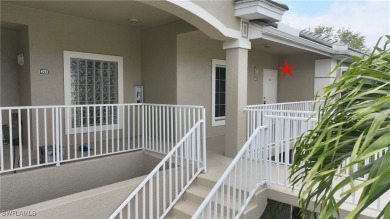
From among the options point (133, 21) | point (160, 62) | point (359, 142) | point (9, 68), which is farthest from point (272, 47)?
point (359, 142)

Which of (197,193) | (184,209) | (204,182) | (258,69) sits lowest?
(184,209)

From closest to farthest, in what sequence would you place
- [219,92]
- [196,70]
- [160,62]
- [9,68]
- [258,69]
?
[9,68] < [160,62] < [196,70] < [219,92] < [258,69]

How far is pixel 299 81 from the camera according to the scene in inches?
418

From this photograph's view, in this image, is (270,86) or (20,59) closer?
(20,59)

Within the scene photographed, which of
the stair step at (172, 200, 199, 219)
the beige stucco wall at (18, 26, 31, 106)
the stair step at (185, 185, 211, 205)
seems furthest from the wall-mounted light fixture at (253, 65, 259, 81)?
the beige stucco wall at (18, 26, 31, 106)

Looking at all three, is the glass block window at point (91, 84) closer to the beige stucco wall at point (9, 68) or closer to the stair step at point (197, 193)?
the beige stucco wall at point (9, 68)

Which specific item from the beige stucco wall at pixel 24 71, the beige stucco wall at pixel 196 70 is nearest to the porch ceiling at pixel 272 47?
the beige stucco wall at pixel 196 70

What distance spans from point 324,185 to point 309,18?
41613 millimetres

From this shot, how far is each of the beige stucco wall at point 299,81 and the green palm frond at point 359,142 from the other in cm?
915

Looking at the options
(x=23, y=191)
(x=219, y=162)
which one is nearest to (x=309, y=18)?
(x=219, y=162)

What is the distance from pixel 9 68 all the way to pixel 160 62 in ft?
11.5

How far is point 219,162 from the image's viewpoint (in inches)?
215

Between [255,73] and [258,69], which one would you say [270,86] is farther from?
[255,73]

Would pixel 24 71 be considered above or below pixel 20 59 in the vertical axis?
Result: below
